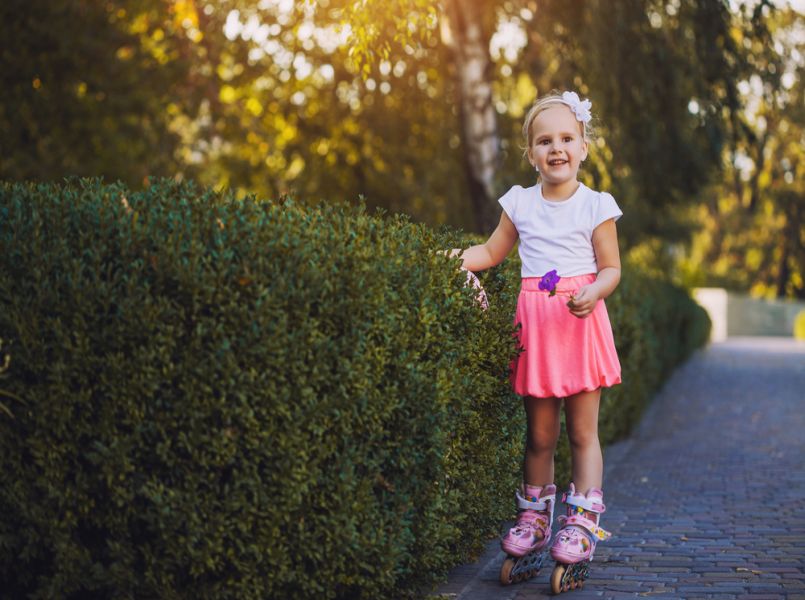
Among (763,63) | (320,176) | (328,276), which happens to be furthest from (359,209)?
(320,176)

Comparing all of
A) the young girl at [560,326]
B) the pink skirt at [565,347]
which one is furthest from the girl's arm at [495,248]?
the pink skirt at [565,347]

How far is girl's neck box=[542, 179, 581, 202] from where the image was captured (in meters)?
4.85

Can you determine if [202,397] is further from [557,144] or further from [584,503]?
[557,144]

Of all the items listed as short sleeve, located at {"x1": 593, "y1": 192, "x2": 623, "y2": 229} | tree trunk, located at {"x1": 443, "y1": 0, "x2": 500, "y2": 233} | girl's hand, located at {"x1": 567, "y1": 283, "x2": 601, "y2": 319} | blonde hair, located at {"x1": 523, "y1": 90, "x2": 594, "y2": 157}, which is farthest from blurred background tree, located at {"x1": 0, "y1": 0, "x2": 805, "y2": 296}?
girl's hand, located at {"x1": 567, "y1": 283, "x2": 601, "y2": 319}

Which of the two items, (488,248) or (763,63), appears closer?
(488,248)

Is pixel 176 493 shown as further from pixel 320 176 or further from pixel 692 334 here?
pixel 692 334

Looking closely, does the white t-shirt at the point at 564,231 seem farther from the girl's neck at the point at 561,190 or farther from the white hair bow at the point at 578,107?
the white hair bow at the point at 578,107

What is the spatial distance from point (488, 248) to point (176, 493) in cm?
200


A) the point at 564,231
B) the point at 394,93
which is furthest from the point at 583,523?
the point at 394,93

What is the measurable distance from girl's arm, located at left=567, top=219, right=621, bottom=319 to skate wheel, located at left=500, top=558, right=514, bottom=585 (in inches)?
45.4

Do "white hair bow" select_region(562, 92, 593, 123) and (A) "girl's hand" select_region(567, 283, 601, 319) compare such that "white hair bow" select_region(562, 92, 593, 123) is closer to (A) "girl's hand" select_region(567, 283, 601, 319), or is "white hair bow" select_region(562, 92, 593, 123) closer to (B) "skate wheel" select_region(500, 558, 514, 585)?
(A) "girl's hand" select_region(567, 283, 601, 319)

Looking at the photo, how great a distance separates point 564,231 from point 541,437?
943 millimetres

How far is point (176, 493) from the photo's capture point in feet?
11.9

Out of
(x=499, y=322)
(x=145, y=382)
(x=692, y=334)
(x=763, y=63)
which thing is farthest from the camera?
(x=692, y=334)
